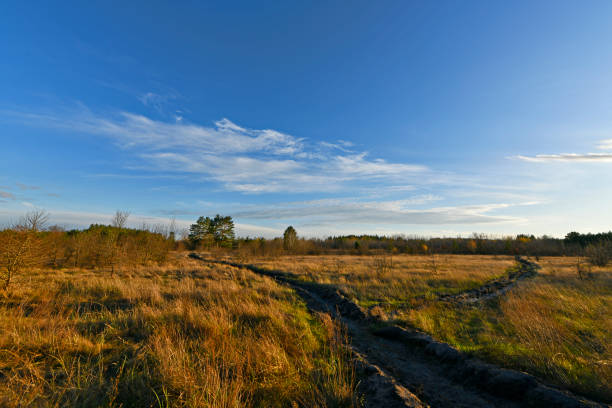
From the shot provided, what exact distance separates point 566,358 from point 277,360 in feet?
22.0

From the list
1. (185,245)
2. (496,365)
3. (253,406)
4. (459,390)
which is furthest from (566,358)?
(185,245)

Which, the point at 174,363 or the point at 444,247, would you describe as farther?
the point at 444,247

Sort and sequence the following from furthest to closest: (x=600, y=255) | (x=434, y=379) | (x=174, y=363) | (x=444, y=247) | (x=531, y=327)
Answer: (x=444, y=247) → (x=600, y=255) → (x=531, y=327) → (x=434, y=379) → (x=174, y=363)

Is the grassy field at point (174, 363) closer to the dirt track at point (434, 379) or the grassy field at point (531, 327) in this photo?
the dirt track at point (434, 379)

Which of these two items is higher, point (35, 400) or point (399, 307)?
point (35, 400)

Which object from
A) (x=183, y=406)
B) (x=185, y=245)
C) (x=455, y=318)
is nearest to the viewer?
(x=183, y=406)

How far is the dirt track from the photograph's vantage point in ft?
14.3

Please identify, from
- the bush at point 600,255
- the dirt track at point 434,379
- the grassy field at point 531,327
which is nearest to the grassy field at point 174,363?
the dirt track at point 434,379

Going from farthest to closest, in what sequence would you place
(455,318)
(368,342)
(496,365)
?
(455,318) → (368,342) → (496,365)

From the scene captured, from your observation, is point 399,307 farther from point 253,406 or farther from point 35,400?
point 35,400

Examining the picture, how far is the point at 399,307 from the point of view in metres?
12.0

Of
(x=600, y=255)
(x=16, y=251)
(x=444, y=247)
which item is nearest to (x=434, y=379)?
(x=16, y=251)

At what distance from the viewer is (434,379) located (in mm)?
5543

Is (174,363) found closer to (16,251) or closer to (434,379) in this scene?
(434,379)
